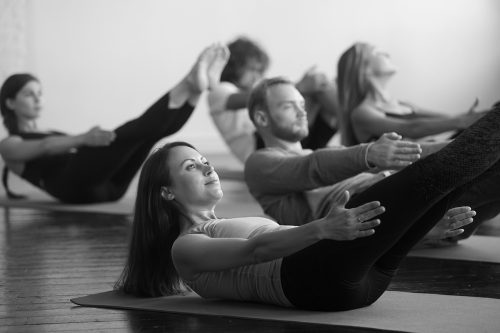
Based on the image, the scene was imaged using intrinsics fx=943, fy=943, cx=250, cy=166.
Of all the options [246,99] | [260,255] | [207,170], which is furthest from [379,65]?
[260,255]

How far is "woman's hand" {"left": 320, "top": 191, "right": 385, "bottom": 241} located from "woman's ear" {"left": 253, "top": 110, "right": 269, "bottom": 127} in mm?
1395

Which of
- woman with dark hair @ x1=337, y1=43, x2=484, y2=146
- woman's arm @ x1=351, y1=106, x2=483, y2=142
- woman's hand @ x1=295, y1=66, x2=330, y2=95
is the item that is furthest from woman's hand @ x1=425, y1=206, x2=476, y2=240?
woman's hand @ x1=295, y1=66, x2=330, y2=95

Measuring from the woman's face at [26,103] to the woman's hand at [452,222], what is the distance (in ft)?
9.93

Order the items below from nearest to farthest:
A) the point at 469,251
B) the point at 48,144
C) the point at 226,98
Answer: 1. the point at 469,251
2. the point at 48,144
3. the point at 226,98

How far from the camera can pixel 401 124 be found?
434cm

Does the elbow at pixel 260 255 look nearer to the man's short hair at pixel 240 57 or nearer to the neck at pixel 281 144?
the neck at pixel 281 144

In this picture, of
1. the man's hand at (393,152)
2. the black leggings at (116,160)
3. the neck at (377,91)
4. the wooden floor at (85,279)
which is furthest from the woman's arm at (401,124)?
the man's hand at (393,152)

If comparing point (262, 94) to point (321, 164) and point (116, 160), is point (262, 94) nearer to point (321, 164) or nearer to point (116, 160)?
point (321, 164)

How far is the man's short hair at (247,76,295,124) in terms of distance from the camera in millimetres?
3443

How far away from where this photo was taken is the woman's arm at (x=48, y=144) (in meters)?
4.69

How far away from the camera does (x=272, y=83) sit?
3461 millimetres

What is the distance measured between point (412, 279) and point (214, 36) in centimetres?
583

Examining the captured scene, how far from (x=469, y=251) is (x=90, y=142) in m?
2.12

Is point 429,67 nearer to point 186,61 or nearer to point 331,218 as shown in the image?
point 186,61
